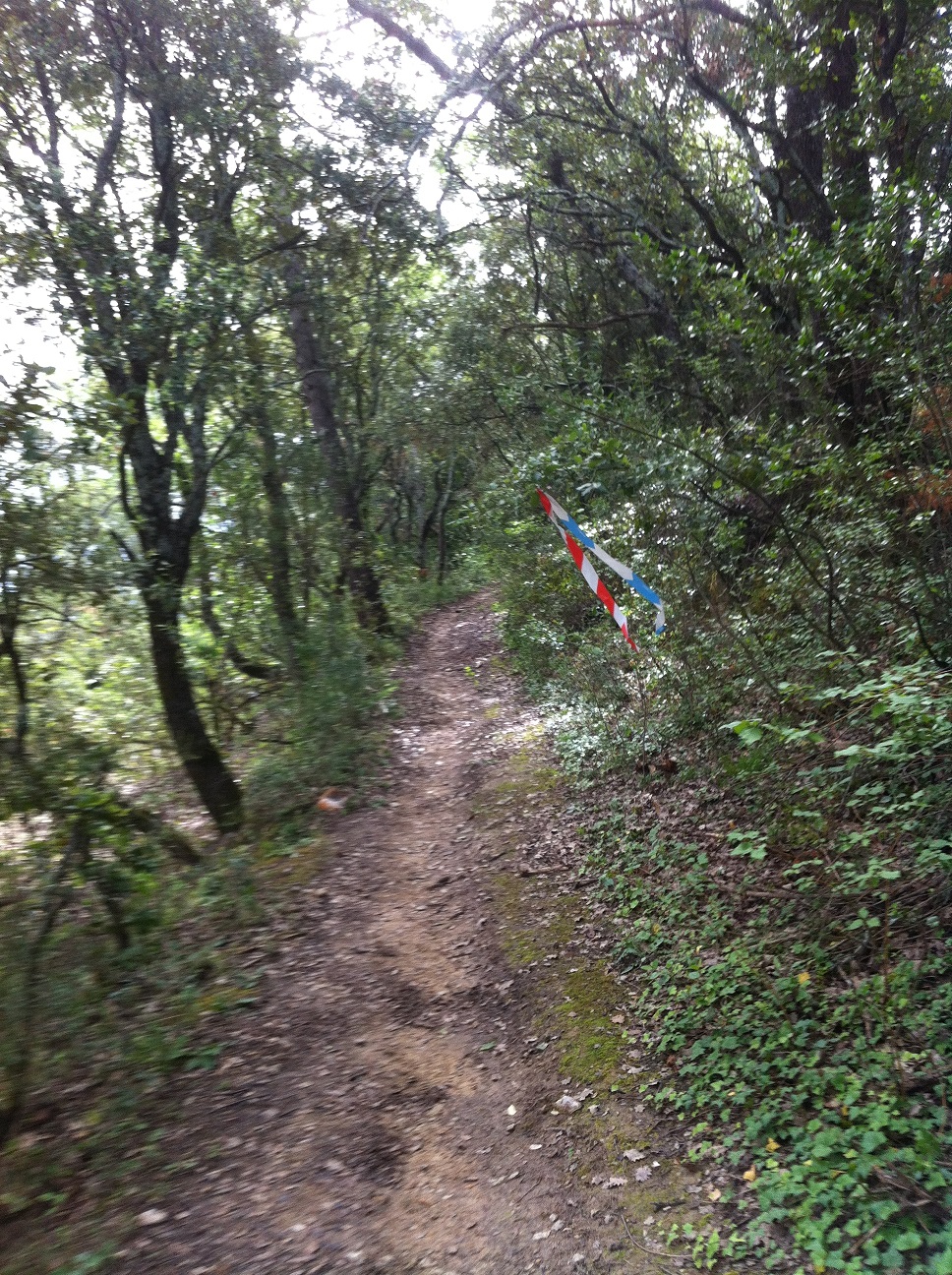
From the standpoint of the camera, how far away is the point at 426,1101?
4.44 metres

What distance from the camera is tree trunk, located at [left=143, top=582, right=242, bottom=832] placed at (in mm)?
8000

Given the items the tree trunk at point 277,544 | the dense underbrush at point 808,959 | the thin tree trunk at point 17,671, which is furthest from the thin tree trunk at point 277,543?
the dense underbrush at point 808,959

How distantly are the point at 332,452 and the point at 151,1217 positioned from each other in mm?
10732

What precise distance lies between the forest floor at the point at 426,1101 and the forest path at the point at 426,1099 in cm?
1

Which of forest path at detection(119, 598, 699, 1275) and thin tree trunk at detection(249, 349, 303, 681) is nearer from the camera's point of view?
forest path at detection(119, 598, 699, 1275)

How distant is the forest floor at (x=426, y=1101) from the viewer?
3549 millimetres

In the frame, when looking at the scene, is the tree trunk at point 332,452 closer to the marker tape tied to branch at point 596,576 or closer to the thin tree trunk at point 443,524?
the marker tape tied to branch at point 596,576

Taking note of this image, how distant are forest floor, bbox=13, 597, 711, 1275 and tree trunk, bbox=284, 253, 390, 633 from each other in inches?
249

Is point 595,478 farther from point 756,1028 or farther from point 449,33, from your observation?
point 449,33

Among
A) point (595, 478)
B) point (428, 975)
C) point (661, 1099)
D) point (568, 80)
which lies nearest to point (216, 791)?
point (428, 975)

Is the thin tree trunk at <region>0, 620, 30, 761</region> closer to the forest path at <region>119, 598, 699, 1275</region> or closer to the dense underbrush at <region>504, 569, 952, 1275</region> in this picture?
the forest path at <region>119, 598, 699, 1275</region>

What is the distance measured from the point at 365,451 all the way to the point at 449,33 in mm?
6606

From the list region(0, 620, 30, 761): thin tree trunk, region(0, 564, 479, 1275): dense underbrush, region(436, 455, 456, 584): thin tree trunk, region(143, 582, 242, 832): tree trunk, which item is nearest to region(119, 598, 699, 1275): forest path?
region(0, 564, 479, 1275): dense underbrush

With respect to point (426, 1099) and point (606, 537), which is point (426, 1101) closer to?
point (426, 1099)
